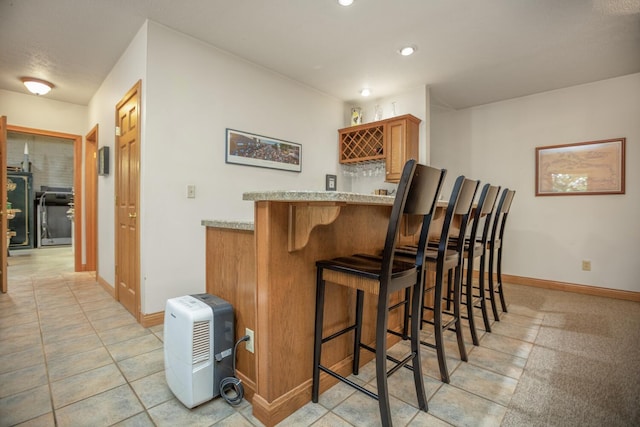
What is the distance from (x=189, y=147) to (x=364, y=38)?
1862mm

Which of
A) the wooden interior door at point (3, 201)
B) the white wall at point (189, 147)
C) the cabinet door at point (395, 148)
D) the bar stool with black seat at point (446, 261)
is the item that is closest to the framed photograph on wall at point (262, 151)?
the white wall at point (189, 147)

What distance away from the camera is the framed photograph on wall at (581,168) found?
11.0 ft

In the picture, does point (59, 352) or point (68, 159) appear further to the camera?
point (68, 159)

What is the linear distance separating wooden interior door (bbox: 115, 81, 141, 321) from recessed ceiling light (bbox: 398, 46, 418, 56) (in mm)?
2409

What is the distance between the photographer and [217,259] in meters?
1.71

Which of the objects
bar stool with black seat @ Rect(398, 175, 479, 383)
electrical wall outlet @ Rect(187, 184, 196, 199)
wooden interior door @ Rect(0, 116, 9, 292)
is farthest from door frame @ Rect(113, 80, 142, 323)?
bar stool with black seat @ Rect(398, 175, 479, 383)

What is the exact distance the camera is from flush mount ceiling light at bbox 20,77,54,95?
3.56 meters

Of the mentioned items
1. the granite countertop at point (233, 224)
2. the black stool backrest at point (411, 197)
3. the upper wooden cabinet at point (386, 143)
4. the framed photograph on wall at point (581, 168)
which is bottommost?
the granite countertop at point (233, 224)

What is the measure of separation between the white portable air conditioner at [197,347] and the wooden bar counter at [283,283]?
0.10 m

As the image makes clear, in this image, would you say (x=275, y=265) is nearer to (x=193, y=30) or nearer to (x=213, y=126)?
(x=213, y=126)

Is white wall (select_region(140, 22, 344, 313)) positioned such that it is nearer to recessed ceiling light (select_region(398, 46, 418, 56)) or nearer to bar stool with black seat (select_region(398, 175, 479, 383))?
recessed ceiling light (select_region(398, 46, 418, 56))

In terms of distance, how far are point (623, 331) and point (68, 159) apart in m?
10.3

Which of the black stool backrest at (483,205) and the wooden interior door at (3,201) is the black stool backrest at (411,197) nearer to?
the black stool backrest at (483,205)

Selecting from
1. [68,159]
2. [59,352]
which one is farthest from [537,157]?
[68,159]
